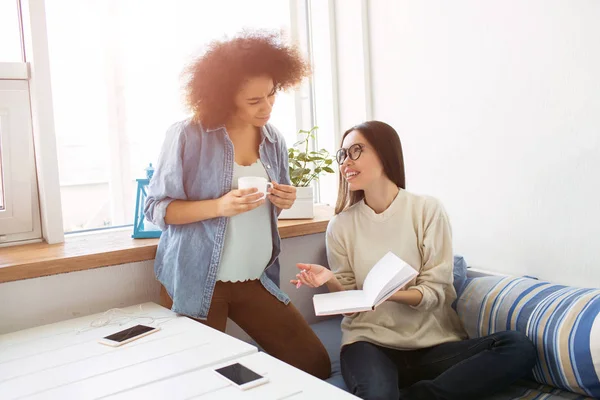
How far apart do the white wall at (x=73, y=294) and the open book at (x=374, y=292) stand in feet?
2.06

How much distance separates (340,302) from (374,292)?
0.33 ft

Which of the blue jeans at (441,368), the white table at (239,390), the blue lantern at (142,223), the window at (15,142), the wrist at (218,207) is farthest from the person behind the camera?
the blue lantern at (142,223)

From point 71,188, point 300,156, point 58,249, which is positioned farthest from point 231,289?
point 71,188

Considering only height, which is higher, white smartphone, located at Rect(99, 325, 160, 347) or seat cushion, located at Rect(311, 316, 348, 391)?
white smartphone, located at Rect(99, 325, 160, 347)

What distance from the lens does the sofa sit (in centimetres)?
151

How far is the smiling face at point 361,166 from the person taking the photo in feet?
5.78

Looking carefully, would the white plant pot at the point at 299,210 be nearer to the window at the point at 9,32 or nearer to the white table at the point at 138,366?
the white table at the point at 138,366

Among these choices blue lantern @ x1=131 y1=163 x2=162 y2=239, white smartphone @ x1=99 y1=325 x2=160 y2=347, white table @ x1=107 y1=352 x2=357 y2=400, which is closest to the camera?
white table @ x1=107 y1=352 x2=357 y2=400

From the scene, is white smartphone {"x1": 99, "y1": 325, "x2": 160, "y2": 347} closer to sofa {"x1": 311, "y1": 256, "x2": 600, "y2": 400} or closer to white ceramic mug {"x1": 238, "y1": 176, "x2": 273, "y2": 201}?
white ceramic mug {"x1": 238, "y1": 176, "x2": 273, "y2": 201}

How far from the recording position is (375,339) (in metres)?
1.66

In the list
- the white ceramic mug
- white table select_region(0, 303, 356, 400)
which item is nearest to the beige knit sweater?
the white ceramic mug

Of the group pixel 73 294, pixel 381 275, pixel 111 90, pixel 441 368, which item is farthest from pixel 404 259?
pixel 111 90

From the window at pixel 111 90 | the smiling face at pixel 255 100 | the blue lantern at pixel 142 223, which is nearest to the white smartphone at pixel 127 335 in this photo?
the blue lantern at pixel 142 223

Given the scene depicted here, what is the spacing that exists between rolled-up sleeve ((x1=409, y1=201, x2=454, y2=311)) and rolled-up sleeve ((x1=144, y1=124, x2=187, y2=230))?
0.74 metres
